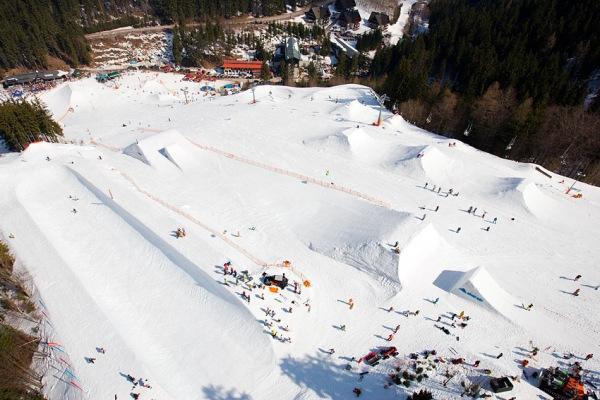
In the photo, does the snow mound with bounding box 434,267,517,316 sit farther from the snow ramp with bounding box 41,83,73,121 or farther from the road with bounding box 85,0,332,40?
the road with bounding box 85,0,332,40

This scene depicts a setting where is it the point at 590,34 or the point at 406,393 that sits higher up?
the point at 590,34

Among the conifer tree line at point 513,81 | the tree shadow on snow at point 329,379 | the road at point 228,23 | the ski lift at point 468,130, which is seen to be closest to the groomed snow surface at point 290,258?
the tree shadow on snow at point 329,379

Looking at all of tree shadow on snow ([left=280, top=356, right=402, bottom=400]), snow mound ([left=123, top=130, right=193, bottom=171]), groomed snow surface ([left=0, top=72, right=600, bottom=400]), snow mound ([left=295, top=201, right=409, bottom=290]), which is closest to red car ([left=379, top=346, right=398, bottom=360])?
groomed snow surface ([left=0, top=72, right=600, bottom=400])

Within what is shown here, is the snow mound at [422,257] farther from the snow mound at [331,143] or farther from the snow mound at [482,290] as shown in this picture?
the snow mound at [331,143]

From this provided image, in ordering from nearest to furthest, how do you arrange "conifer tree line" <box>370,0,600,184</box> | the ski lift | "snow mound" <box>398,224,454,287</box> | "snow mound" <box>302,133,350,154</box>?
"snow mound" <box>398,224,454,287</box> < "snow mound" <box>302,133,350,154</box> < "conifer tree line" <box>370,0,600,184</box> < the ski lift

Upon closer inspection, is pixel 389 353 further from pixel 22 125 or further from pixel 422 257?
pixel 22 125

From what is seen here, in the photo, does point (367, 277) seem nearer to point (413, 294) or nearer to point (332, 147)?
point (413, 294)

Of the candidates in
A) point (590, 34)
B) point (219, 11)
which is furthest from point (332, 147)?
point (219, 11)

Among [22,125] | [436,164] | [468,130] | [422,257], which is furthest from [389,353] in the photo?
[22,125]
